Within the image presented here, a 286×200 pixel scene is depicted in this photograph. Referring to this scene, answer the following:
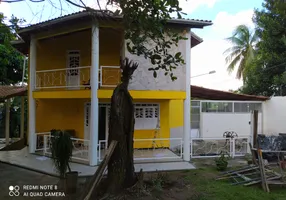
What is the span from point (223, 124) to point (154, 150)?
21.0ft

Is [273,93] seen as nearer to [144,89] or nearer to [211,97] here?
[211,97]

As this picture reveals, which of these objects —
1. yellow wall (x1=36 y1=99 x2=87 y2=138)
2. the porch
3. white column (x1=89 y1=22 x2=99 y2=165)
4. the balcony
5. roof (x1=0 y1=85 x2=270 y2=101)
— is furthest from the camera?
roof (x1=0 y1=85 x2=270 y2=101)

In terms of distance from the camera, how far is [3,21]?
8.15 m

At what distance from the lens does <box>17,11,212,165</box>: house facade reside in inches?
438

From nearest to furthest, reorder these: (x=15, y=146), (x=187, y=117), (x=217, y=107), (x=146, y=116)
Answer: (x=187, y=117) < (x=146, y=116) < (x=15, y=146) < (x=217, y=107)

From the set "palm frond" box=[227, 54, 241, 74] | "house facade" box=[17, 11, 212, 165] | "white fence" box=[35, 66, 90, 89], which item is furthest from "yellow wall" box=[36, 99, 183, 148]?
"palm frond" box=[227, 54, 241, 74]

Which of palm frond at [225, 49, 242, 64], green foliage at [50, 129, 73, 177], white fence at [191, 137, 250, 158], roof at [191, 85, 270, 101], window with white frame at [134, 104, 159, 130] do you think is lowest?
white fence at [191, 137, 250, 158]

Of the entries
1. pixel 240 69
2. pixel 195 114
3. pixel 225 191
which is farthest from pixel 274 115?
pixel 225 191

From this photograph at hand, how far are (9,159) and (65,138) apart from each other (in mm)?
6263

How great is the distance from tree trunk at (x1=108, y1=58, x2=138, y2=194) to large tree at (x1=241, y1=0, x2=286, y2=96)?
518 inches

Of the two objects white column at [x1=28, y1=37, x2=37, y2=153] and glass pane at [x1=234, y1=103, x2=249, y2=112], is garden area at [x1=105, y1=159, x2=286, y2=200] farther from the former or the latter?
glass pane at [x1=234, y1=103, x2=249, y2=112]

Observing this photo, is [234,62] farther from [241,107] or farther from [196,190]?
[196,190]

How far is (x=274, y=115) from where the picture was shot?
57.1 feet

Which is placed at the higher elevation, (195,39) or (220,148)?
(195,39)
